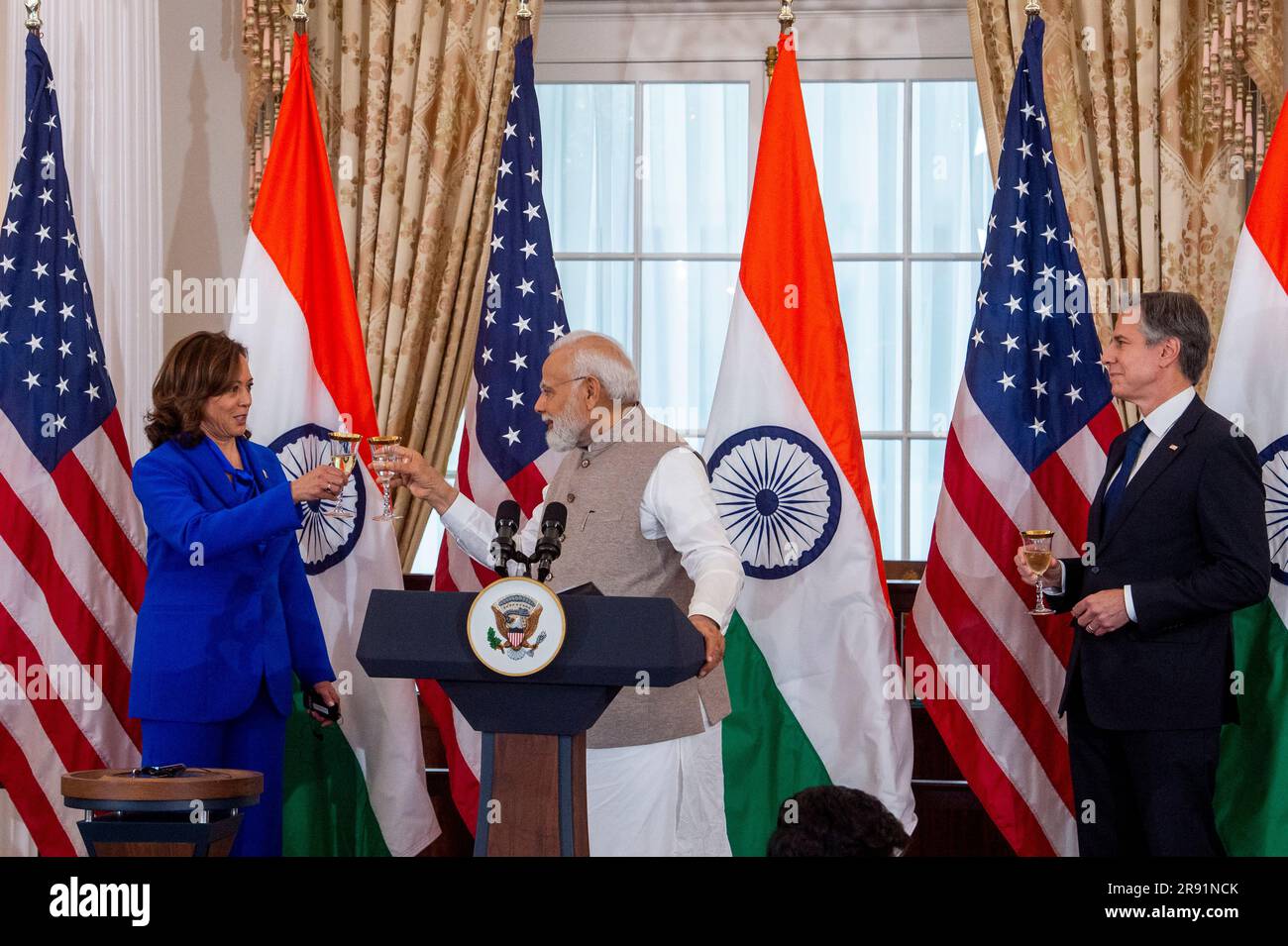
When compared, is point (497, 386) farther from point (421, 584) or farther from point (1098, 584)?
point (1098, 584)

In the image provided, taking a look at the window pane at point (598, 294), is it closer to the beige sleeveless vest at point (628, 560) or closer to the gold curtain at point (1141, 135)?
the gold curtain at point (1141, 135)

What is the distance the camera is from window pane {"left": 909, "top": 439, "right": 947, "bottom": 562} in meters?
4.61

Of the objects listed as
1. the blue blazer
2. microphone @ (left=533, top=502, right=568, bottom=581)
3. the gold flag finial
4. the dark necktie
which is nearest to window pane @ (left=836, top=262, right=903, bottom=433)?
the gold flag finial

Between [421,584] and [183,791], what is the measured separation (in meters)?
1.55

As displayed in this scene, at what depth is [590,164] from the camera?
470 centimetres

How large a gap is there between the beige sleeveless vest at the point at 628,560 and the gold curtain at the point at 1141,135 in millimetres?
1925

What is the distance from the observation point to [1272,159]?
373 centimetres

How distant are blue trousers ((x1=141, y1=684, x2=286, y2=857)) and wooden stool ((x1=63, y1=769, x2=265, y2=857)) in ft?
1.23

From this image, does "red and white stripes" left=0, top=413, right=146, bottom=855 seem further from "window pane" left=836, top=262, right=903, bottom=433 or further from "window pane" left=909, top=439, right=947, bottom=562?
"window pane" left=909, top=439, right=947, bottom=562

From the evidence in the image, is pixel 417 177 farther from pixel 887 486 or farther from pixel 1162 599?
pixel 1162 599

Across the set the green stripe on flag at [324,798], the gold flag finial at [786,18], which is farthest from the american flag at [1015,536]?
the green stripe on flag at [324,798]

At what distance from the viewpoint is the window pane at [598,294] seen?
4.71 meters

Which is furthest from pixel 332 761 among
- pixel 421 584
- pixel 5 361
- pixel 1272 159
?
pixel 1272 159

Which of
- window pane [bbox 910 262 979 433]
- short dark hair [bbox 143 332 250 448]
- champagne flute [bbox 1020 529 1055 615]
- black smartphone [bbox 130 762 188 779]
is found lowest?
black smartphone [bbox 130 762 188 779]
